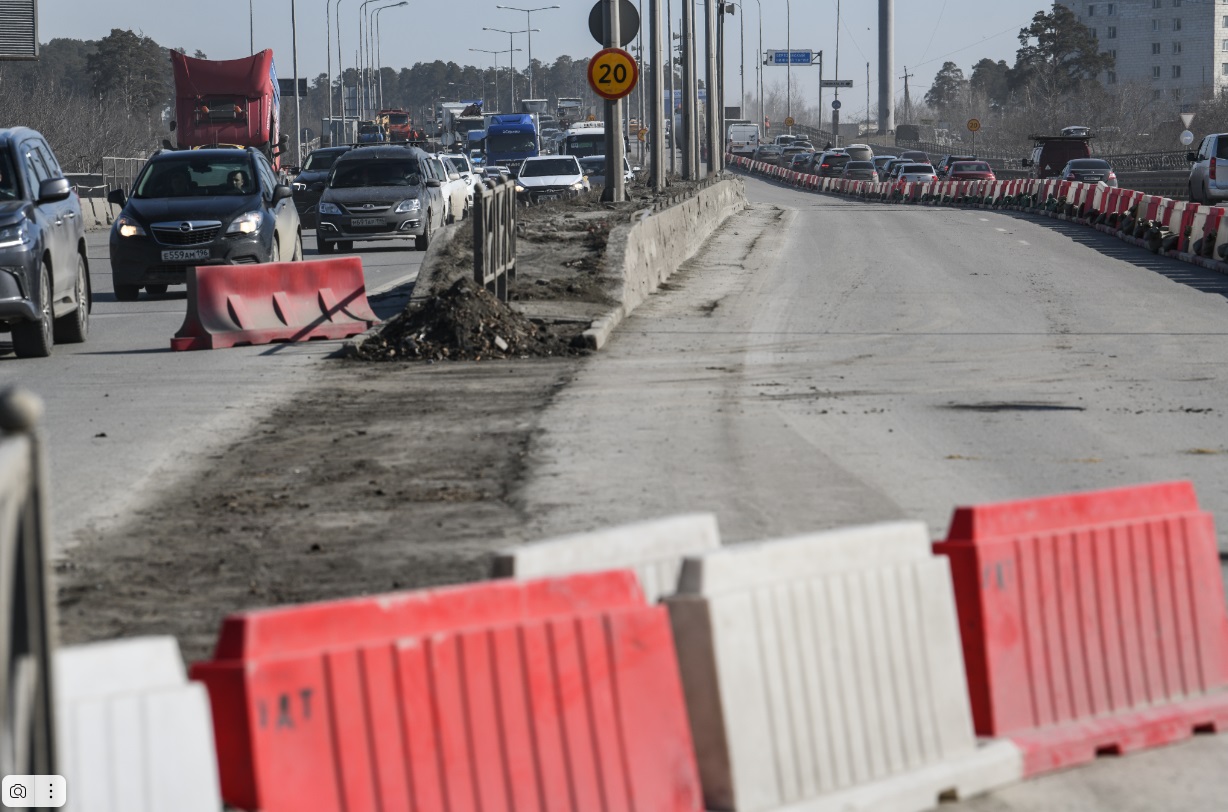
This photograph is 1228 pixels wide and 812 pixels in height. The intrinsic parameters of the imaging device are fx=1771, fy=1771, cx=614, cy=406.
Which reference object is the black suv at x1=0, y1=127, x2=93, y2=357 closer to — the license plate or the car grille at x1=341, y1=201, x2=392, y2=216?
the license plate

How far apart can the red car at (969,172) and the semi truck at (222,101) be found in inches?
1099

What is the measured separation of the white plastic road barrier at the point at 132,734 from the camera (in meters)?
3.27

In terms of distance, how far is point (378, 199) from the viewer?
2891 centimetres

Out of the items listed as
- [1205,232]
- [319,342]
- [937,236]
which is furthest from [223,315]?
[937,236]

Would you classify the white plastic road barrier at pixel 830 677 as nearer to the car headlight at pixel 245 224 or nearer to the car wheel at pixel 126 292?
the car headlight at pixel 245 224

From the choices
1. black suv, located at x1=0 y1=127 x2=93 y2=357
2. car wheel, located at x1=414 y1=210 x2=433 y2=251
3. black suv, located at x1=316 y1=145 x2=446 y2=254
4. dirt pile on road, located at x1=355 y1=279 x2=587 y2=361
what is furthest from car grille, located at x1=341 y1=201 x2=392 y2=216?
dirt pile on road, located at x1=355 y1=279 x2=587 y2=361

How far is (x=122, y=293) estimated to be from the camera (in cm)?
2112

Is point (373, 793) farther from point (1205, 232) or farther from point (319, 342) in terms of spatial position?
point (1205, 232)

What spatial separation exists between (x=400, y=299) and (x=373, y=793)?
56.2 ft

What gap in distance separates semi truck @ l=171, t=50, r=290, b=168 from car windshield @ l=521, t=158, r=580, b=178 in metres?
6.44

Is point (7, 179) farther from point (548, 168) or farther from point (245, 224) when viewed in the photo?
point (548, 168)

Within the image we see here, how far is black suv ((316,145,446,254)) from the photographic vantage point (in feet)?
94.7

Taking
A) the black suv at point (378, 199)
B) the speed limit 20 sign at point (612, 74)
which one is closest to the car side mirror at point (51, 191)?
the speed limit 20 sign at point (612, 74)

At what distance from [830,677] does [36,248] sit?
36.7ft
